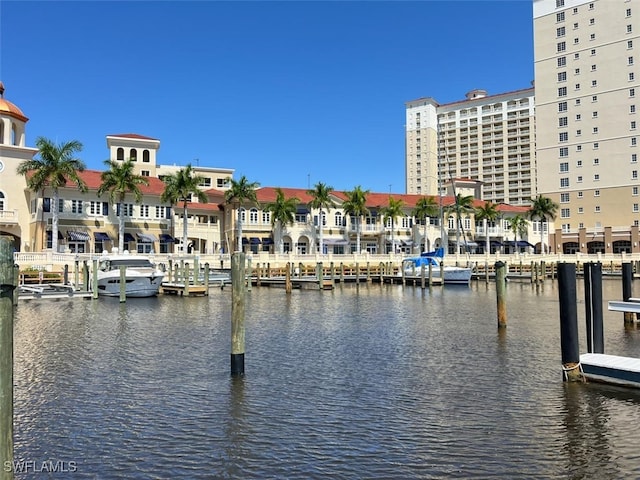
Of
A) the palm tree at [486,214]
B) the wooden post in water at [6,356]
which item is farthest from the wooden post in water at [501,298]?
the palm tree at [486,214]

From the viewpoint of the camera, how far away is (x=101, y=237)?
6462 centimetres

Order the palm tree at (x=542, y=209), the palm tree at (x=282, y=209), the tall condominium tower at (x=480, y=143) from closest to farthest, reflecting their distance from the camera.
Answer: the palm tree at (x=282, y=209) < the palm tree at (x=542, y=209) < the tall condominium tower at (x=480, y=143)

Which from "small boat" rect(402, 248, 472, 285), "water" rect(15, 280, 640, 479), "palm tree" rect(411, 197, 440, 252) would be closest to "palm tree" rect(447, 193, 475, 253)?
"palm tree" rect(411, 197, 440, 252)

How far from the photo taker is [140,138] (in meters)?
89.6

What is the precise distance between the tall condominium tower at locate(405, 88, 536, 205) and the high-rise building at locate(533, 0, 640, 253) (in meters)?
39.1

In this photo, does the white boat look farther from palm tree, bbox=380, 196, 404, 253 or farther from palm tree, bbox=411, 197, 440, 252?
palm tree, bbox=411, 197, 440, 252

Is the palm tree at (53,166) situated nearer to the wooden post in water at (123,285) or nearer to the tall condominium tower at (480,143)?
the wooden post in water at (123,285)

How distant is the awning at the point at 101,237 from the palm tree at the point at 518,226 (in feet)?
207

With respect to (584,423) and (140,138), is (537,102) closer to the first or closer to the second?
(140,138)

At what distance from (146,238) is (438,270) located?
34.8 m

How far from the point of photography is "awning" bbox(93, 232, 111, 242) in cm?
6456

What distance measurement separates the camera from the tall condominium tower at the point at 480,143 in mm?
155875

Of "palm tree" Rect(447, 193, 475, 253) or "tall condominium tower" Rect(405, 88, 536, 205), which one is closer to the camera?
"palm tree" Rect(447, 193, 475, 253)

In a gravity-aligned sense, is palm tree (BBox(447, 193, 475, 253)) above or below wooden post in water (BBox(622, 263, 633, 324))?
above
